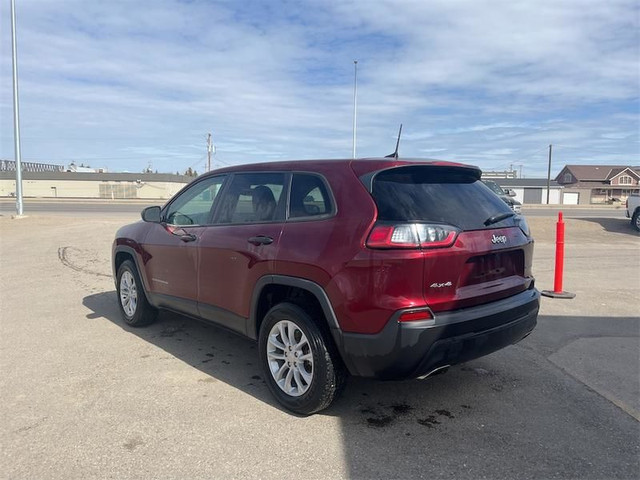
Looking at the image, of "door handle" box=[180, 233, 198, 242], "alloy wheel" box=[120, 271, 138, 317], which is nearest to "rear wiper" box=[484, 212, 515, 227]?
"door handle" box=[180, 233, 198, 242]

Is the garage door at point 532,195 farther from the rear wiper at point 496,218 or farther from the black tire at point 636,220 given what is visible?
the rear wiper at point 496,218

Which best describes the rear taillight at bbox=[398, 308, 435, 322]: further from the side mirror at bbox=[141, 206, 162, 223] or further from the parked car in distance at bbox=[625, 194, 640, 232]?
the parked car in distance at bbox=[625, 194, 640, 232]

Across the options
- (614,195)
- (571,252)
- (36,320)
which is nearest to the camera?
(36,320)

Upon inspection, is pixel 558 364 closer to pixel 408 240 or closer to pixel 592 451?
pixel 592 451

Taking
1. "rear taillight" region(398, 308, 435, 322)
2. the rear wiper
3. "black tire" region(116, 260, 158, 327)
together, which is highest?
the rear wiper

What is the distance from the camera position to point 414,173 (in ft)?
11.6

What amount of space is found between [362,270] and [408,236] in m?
0.35

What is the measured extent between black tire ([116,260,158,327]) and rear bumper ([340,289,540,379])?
124 inches

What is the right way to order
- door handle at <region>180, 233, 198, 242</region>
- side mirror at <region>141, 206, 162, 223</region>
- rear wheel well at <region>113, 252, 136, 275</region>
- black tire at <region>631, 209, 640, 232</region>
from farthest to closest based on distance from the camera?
black tire at <region>631, 209, 640, 232</region> < rear wheel well at <region>113, 252, 136, 275</region> < side mirror at <region>141, 206, 162, 223</region> < door handle at <region>180, 233, 198, 242</region>

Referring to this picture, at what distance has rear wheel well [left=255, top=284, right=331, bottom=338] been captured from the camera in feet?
11.7

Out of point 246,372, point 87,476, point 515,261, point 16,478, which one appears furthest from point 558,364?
point 16,478

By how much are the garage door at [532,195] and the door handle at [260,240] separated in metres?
78.2

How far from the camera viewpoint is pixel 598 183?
281ft

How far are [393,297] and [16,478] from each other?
7.75ft
